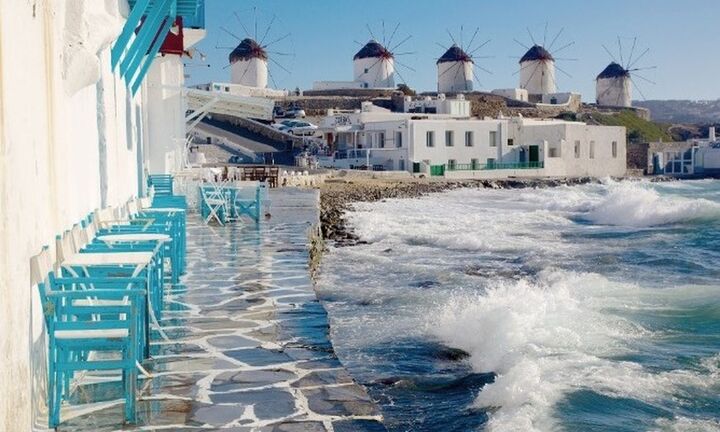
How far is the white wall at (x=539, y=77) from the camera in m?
86.9

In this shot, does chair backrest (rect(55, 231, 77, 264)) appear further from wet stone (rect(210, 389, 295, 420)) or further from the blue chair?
wet stone (rect(210, 389, 295, 420))

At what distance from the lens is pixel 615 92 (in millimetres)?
91500

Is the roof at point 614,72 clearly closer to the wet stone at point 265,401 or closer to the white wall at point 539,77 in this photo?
the white wall at point 539,77

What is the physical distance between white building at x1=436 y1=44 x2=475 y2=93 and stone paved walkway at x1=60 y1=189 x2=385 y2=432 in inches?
2897

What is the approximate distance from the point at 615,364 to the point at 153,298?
4337mm

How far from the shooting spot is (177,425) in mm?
5207

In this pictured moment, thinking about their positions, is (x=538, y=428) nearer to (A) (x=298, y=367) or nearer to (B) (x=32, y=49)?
(A) (x=298, y=367)

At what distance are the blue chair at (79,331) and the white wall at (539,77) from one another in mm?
84401

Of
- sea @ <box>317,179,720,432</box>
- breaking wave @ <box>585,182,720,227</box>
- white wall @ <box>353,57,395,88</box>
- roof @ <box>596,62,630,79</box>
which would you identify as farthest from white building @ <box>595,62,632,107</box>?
sea @ <box>317,179,720,432</box>

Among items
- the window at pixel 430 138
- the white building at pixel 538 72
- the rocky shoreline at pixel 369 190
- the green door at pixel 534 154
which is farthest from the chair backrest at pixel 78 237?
the white building at pixel 538 72

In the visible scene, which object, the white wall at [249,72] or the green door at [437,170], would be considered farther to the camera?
the white wall at [249,72]

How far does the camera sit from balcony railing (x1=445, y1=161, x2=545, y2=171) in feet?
175

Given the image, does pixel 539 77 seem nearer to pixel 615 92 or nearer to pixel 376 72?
pixel 615 92

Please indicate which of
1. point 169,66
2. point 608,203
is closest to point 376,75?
point 608,203
